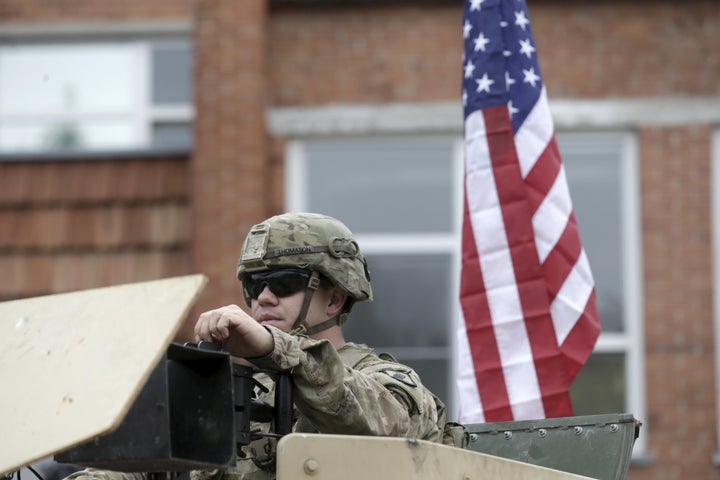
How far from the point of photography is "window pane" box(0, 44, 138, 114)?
41.2 feet

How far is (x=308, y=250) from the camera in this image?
185 inches

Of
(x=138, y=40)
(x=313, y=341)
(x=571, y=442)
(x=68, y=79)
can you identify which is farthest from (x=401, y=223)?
(x=313, y=341)

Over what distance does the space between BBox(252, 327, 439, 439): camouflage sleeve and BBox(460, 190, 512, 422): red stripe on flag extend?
7.68 feet

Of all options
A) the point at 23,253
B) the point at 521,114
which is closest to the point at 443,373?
the point at 23,253

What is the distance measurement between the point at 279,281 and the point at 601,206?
274 inches

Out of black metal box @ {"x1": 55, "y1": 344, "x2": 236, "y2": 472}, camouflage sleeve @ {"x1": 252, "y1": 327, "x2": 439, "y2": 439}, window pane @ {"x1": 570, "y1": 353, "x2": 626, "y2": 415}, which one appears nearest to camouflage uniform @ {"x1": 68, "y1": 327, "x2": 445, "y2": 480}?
camouflage sleeve @ {"x1": 252, "y1": 327, "x2": 439, "y2": 439}

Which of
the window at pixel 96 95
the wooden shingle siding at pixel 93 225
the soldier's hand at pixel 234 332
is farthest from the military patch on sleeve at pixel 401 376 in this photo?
the window at pixel 96 95

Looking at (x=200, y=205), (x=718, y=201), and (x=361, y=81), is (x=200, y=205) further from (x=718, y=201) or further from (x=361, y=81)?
(x=718, y=201)

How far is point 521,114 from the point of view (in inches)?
274

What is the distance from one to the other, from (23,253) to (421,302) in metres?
2.94

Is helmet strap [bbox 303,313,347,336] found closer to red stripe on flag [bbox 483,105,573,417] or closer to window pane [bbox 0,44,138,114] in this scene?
red stripe on flag [bbox 483,105,573,417]

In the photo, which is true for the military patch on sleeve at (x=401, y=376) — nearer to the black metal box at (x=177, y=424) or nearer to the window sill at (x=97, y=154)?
the black metal box at (x=177, y=424)

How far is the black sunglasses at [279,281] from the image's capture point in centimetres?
465

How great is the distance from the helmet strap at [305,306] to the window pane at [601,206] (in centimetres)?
673
